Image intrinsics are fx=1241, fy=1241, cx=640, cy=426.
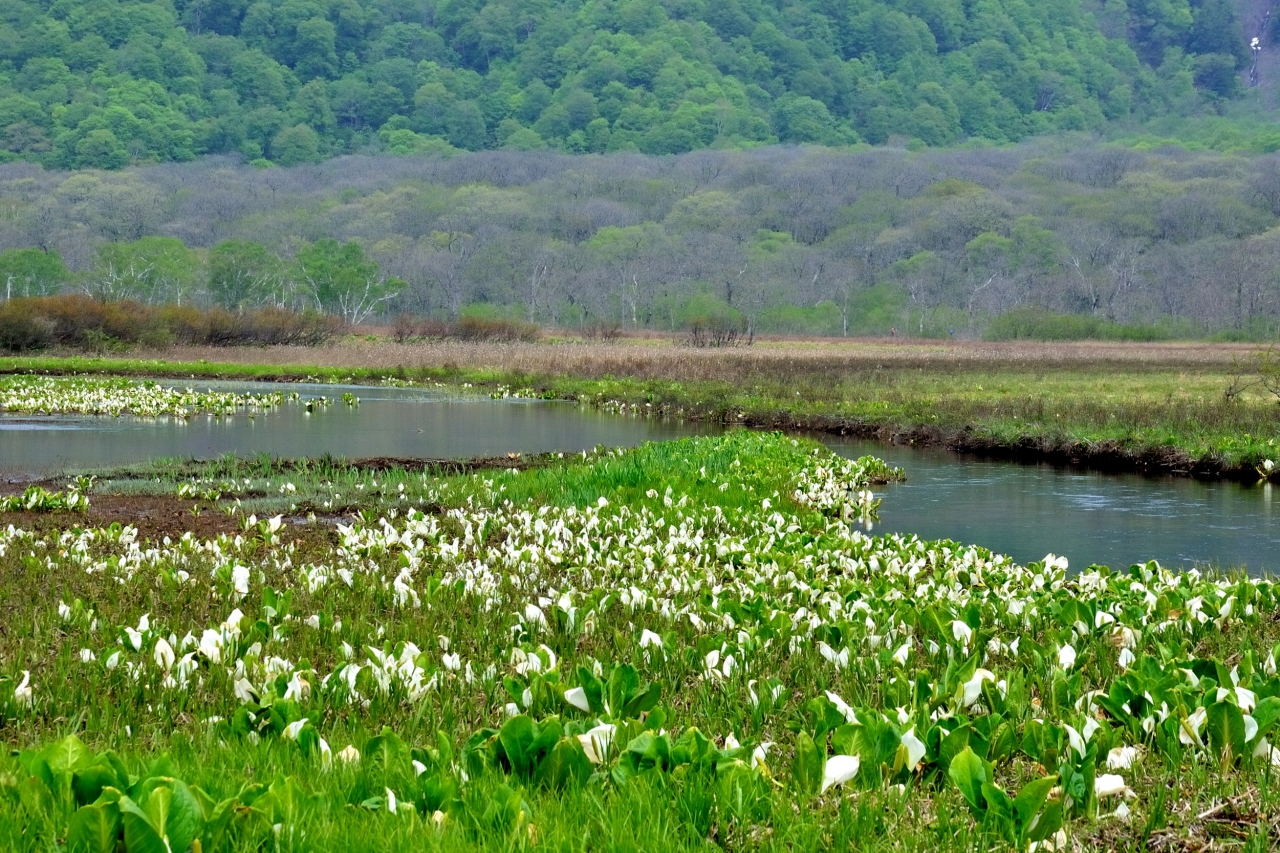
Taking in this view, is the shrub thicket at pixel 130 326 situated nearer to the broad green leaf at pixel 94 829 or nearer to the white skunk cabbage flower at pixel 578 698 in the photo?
the white skunk cabbage flower at pixel 578 698

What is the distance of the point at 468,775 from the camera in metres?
4.80

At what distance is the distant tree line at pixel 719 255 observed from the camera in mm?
125125

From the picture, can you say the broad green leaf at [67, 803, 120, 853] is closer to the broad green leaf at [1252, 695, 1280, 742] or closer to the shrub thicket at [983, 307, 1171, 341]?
the broad green leaf at [1252, 695, 1280, 742]

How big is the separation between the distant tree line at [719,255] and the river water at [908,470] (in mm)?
71905

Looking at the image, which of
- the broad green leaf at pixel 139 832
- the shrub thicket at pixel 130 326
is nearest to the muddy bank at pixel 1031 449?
the broad green leaf at pixel 139 832

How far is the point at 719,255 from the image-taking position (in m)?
165

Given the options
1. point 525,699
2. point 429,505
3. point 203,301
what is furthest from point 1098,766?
point 203,301

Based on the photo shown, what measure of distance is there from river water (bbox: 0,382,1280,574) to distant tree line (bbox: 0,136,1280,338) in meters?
71.9

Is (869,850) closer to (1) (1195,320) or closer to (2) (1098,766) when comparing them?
(2) (1098,766)

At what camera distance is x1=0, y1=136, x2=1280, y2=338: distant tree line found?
125125 millimetres

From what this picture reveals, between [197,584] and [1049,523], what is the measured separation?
531 inches

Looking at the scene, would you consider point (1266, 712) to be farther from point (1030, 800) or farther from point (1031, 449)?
point (1031, 449)

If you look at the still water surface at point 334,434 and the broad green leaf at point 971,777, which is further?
the still water surface at point 334,434

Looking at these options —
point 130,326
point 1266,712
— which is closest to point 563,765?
point 1266,712
